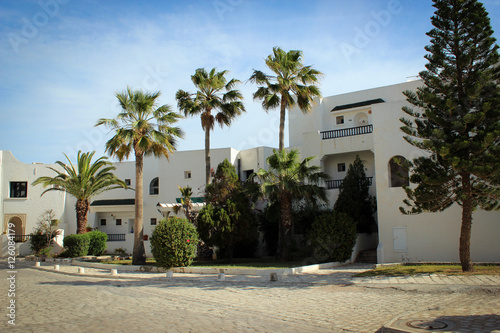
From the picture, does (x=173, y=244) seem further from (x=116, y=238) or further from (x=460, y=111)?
(x=116, y=238)

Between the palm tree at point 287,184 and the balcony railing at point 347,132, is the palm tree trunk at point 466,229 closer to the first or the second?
the palm tree at point 287,184

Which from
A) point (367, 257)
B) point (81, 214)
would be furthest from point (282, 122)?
point (81, 214)

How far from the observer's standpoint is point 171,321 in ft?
28.5

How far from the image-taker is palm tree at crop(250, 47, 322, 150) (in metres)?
23.4

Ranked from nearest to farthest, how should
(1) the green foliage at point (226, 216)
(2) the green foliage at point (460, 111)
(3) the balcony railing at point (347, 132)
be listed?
(2) the green foliage at point (460, 111), (1) the green foliage at point (226, 216), (3) the balcony railing at point (347, 132)

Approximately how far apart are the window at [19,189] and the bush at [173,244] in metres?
22.6

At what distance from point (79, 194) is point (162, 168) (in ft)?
21.4

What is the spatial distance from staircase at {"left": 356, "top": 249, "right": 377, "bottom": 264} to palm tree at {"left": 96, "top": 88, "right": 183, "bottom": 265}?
11.4m

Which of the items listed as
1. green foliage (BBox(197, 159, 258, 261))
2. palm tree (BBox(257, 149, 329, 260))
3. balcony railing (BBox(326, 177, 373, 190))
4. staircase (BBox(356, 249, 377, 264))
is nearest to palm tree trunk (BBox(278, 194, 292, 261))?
palm tree (BBox(257, 149, 329, 260))

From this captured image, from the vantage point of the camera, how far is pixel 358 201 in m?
23.1

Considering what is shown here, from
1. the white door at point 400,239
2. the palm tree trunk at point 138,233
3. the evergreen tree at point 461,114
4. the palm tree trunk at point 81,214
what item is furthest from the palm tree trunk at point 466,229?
the palm tree trunk at point 81,214

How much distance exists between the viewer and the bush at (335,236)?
20.1 meters

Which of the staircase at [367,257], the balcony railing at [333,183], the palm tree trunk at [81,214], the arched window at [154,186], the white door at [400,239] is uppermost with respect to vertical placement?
the arched window at [154,186]

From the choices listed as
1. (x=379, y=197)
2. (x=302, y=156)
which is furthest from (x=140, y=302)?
(x=302, y=156)
